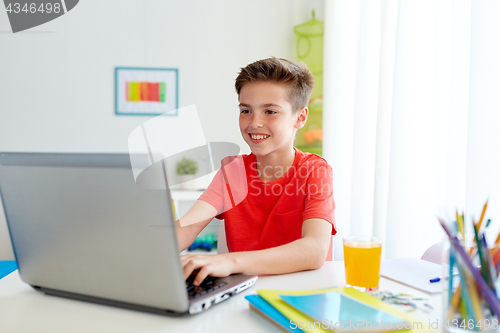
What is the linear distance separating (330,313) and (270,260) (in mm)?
282

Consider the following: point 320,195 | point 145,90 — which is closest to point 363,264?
point 320,195

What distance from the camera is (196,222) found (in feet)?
3.92

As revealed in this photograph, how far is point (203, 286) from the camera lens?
2.19ft

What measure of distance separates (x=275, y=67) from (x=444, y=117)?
30.1 inches

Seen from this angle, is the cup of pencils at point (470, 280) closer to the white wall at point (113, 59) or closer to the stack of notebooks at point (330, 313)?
the stack of notebooks at point (330, 313)

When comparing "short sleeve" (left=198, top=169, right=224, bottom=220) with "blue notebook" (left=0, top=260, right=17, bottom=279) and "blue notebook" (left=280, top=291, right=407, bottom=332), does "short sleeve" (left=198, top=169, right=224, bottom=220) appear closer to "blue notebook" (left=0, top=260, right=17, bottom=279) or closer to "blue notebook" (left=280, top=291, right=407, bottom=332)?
"blue notebook" (left=280, top=291, right=407, bottom=332)

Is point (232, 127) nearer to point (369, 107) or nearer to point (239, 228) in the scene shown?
point (369, 107)

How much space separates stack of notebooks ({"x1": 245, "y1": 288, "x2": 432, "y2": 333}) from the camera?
509 millimetres

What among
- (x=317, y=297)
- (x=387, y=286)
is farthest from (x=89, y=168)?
(x=387, y=286)

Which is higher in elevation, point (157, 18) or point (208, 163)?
point (157, 18)

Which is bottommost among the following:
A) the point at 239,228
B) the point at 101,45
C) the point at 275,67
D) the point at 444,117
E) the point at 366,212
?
the point at 366,212

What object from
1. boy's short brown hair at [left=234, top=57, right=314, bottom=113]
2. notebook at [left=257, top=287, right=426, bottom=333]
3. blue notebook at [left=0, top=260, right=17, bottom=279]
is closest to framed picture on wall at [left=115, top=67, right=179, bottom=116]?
blue notebook at [left=0, top=260, right=17, bottom=279]

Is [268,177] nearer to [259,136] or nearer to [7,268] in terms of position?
[259,136]

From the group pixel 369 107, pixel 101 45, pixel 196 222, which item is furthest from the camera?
pixel 101 45
